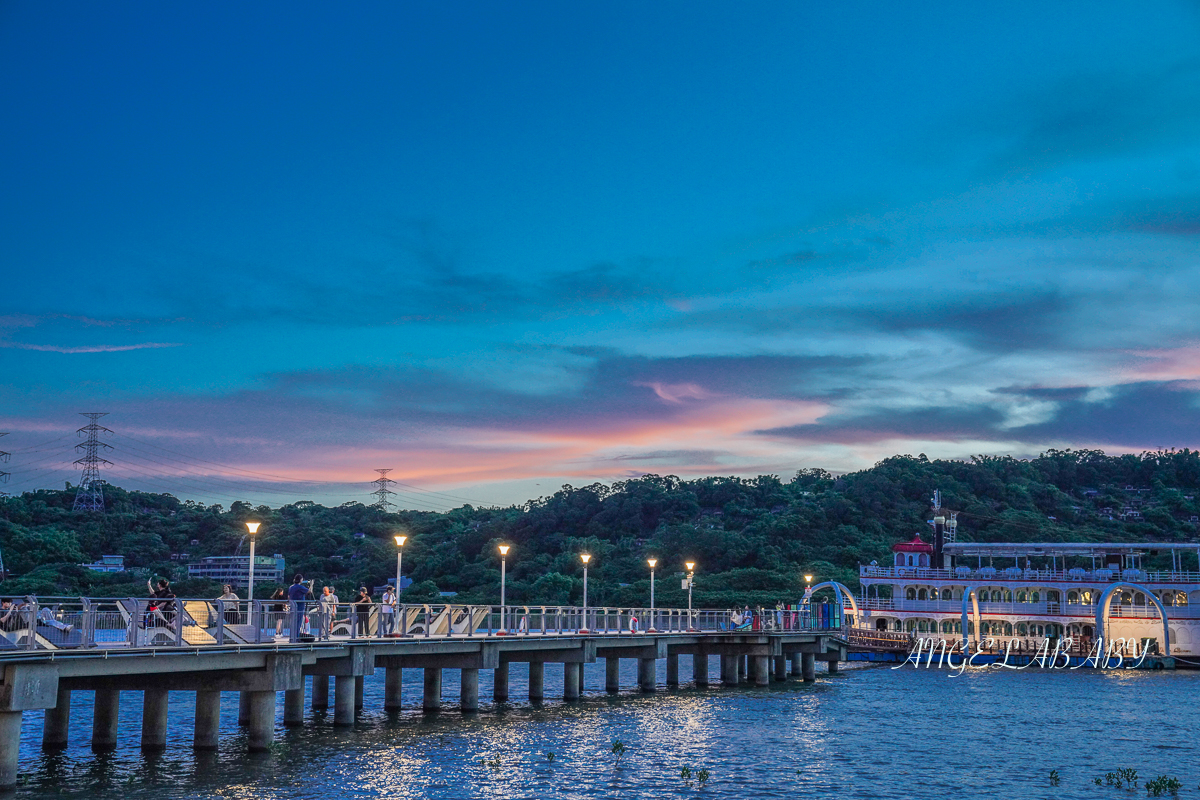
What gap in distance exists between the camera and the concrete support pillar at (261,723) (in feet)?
114

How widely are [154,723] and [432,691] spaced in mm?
13619

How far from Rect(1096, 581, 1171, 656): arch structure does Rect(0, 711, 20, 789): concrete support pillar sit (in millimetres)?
74379

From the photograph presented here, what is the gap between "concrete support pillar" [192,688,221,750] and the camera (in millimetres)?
34809

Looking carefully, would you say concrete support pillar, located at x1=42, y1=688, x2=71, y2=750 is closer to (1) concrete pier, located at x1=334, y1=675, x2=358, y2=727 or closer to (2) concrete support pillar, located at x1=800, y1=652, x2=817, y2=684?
(1) concrete pier, located at x1=334, y1=675, x2=358, y2=727

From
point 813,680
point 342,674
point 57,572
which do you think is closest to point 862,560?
point 813,680

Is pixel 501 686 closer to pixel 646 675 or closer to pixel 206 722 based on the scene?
pixel 646 675

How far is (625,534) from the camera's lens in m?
166

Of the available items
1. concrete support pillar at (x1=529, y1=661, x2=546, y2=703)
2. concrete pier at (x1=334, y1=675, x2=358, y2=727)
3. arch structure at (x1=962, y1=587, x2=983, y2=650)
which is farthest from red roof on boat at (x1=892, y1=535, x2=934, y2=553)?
concrete pier at (x1=334, y1=675, x2=358, y2=727)

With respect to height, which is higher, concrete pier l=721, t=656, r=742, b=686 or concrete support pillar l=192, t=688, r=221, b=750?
concrete support pillar l=192, t=688, r=221, b=750

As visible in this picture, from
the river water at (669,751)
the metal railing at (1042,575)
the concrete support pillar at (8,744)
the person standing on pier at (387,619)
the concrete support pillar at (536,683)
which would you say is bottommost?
the river water at (669,751)

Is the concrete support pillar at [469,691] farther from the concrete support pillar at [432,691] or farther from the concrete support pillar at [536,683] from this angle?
the concrete support pillar at [536,683]

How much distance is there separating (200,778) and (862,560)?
377ft

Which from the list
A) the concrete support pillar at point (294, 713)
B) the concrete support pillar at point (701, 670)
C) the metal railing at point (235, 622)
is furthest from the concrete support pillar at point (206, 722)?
the concrete support pillar at point (701, 670)

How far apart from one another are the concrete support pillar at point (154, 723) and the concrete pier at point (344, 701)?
19.6 ft
